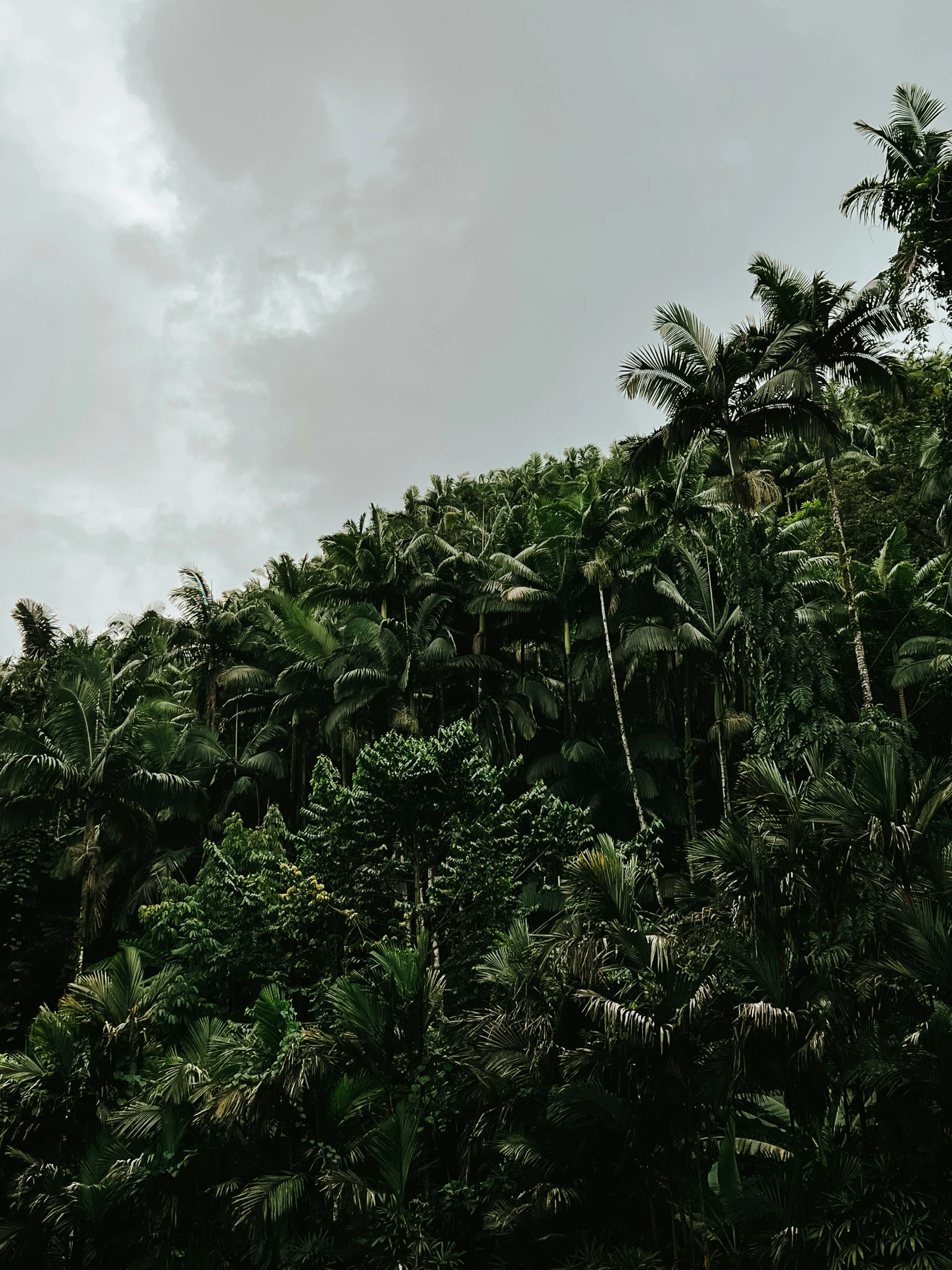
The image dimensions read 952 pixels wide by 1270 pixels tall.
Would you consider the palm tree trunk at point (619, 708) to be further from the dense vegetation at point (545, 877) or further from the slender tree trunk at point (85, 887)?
the slender tree trunk at point (85, 887)

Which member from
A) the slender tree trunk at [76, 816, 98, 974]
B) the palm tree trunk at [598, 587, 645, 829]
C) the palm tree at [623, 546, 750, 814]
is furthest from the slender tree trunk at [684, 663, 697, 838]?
the slender tree trunk at [76, 816, 98, 974]

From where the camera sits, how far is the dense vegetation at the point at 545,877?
900 centimetres

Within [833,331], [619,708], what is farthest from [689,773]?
[833,331]

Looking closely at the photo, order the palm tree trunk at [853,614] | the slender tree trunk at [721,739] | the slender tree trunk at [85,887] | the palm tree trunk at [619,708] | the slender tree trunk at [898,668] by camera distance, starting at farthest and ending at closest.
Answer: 1. the slender tree trunk at [898,668]
2. the palm tree trunk at [619,708]
3. the slender tree trunk at [721,739]
4. the slender tree trunk at [85,887]
5. the palm tree trunk at [853,614]

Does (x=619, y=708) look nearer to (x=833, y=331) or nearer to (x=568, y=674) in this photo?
(x=568, y=674)

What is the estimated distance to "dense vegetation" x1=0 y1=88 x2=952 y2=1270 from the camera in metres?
9.00

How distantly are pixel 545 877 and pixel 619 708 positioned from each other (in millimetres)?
6649

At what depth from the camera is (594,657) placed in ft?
72.2

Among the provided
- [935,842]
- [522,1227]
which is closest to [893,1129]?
[935,842]

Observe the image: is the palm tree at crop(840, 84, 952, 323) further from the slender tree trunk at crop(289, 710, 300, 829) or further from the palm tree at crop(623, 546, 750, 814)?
the slender tree trunk at crop(289, 710, 300, 829)

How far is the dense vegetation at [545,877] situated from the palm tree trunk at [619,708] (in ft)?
0.44

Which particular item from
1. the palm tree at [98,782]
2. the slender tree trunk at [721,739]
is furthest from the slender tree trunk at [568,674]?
the palm tree at [98,782]

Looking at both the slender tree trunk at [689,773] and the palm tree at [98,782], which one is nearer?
the palm tree at [98,782]

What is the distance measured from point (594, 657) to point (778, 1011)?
13.7 meters
